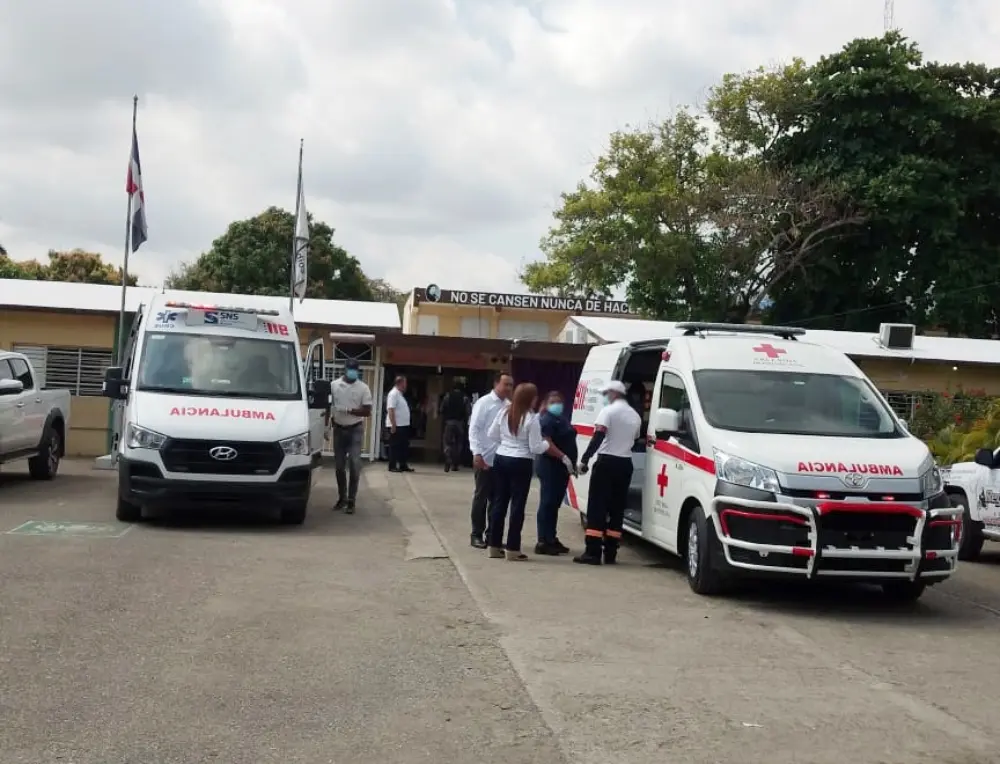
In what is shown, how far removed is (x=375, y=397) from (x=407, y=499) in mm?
8572

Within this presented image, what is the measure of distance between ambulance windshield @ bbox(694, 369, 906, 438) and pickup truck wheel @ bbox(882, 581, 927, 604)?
4.09 ft

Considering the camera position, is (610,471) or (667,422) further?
(610,471)

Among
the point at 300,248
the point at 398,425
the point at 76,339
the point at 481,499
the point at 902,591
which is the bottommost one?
the point at 902,591

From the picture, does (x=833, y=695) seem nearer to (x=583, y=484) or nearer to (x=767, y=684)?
(x=767, y=684)

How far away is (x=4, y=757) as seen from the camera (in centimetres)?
482

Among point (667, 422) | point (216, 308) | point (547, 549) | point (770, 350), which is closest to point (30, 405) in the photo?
point (216, 308)

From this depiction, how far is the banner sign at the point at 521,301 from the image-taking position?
4128 cm

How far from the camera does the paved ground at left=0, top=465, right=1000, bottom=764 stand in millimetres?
5250

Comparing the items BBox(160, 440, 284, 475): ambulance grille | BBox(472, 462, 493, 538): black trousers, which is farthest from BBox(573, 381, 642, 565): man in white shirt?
BBox(160, 440, 284, 475): ambulance grille

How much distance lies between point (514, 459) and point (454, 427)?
12.8 metres

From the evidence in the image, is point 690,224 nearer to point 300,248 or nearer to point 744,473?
point 300,248

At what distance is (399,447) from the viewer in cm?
2189

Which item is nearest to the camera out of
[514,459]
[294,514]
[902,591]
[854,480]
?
[854,480]

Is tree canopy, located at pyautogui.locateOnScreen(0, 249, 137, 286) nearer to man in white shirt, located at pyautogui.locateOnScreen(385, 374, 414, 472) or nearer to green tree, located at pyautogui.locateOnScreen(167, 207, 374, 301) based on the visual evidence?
green tree, located at pyautogui.locateOnScreen(167, 207, 374, 301)
